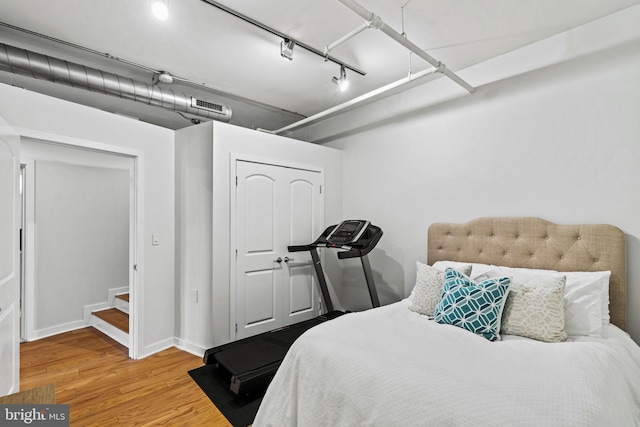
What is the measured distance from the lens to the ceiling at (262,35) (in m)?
2.18

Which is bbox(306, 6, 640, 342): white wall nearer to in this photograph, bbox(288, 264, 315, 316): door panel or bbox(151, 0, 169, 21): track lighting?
bbox(288, 264, 315, 316): door panel

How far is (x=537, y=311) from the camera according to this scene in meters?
1.99

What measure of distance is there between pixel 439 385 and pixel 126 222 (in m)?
4.72

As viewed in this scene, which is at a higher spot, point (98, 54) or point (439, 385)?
point (98, 54)

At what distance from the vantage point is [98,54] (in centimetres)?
273

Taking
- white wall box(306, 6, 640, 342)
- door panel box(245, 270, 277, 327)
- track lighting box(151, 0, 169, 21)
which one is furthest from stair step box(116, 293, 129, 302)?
track lighting box(151, 0, 169, 21)

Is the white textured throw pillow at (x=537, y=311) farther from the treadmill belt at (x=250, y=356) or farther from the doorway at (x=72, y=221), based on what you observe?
the doorway at (x=72, y=221)

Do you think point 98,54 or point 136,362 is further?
point 136,362

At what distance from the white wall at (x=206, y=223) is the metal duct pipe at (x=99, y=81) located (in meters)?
0.31

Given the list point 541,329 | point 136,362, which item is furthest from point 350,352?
point 136,362

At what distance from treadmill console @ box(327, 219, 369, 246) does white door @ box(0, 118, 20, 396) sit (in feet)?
8.19

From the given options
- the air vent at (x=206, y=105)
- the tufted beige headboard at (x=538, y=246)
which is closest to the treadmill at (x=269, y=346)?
the tufted beige headboard at (x=538, y=246)

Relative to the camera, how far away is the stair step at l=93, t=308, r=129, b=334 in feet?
12.1

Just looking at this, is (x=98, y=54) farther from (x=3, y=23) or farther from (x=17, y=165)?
(x=17, y=165)
